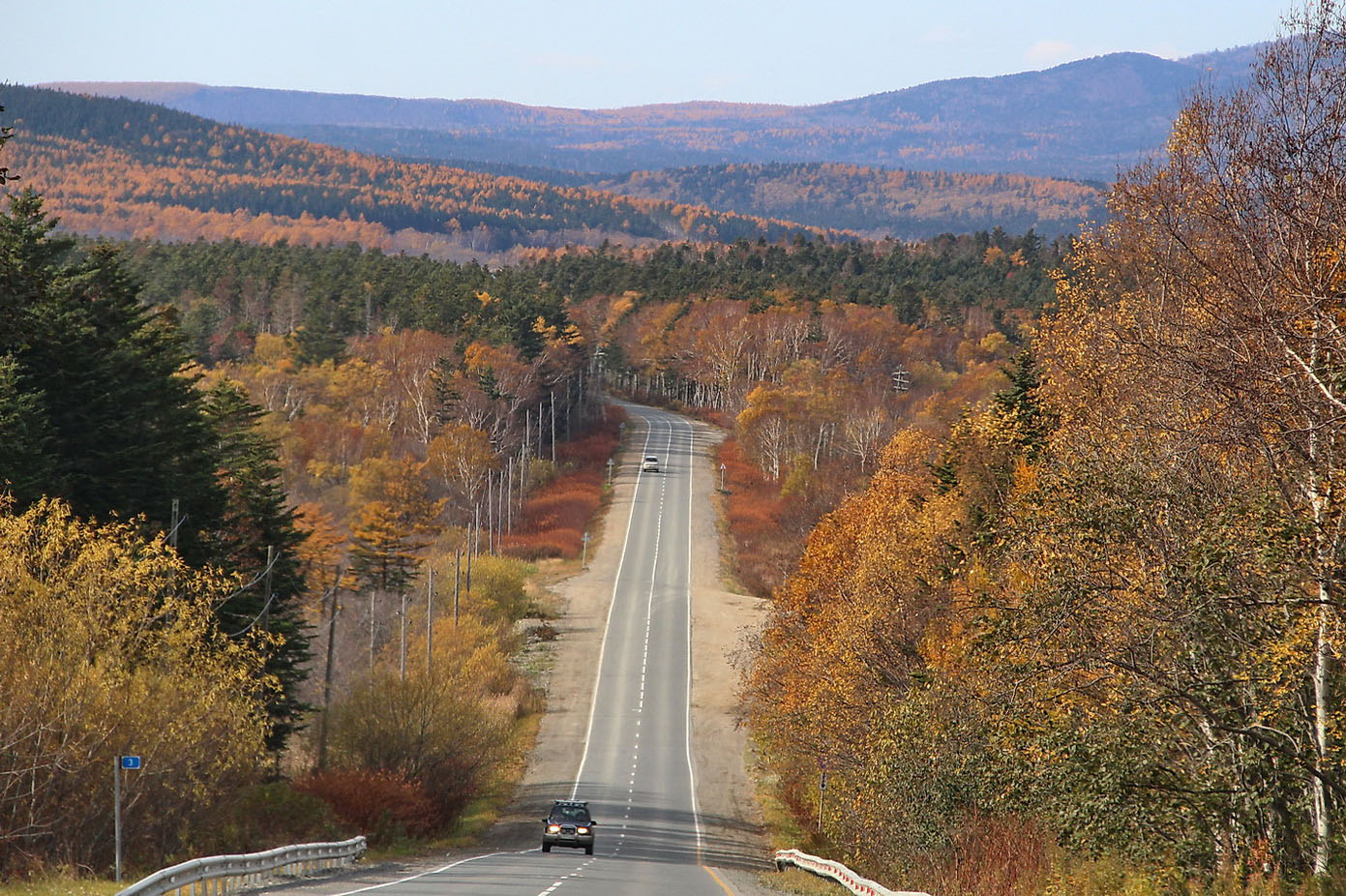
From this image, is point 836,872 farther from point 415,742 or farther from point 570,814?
point 415,742

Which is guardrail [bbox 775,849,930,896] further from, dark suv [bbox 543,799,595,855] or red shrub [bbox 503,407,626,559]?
red shrub [bbox 503,407,626,559]

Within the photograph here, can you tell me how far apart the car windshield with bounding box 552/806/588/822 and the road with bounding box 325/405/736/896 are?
3.53 feet

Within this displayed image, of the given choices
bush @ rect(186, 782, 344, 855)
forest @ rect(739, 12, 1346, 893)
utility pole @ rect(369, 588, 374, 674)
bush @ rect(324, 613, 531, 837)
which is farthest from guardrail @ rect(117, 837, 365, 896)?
utility pole @ rect(369, 588, 374, 674)

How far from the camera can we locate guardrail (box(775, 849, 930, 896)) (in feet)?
82.8

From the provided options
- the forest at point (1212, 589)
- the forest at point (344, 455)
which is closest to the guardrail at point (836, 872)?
the forest at point (1212, 589)

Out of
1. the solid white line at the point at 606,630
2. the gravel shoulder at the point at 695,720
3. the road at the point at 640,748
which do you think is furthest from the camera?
the solid white line at the point at 606,630

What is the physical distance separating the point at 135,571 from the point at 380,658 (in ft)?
139

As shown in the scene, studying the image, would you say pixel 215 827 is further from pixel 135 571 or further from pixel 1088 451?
pixel 1088 451

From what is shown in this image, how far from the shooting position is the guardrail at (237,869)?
19.7 metres

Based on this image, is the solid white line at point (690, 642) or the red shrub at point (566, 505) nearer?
the solid white line at point (690, 642)

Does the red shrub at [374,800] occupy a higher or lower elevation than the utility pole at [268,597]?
lower

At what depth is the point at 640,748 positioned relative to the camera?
67250 millimetres

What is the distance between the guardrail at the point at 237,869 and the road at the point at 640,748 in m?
2.14

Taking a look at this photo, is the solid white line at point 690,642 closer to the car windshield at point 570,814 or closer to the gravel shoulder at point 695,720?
the gravel shoulder at point 695,720
